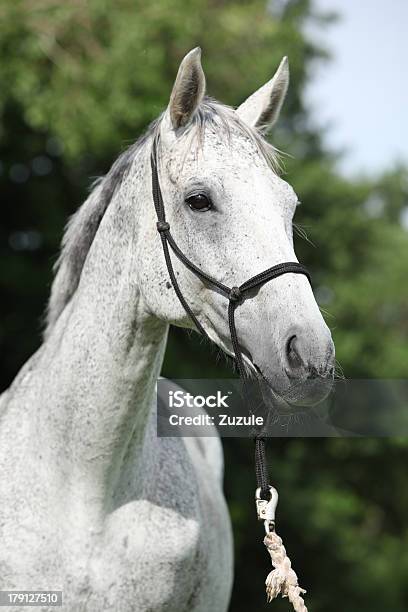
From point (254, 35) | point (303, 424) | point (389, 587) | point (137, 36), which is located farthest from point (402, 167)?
point (303, 424)

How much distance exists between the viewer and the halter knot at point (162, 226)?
2.54 meters

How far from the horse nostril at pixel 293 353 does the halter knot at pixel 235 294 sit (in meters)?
0.23

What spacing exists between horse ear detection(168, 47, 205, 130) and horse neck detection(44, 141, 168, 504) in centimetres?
22

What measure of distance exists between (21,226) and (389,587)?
470 inches

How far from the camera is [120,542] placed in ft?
8.95

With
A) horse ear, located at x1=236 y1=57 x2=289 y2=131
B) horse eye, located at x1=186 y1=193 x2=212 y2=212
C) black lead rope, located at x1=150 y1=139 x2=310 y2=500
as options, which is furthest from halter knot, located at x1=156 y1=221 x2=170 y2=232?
horse ear, located at x1=236 y1=57 x2=289 y2=131

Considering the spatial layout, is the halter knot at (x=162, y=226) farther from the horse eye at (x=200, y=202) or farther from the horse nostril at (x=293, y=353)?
the horse nostril at (x=293, y=353)

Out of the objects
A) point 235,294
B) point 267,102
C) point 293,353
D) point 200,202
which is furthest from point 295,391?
point 267,102

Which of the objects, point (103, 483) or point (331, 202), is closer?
point (103, 483)

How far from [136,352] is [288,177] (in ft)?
36.4

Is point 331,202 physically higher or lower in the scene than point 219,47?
higher

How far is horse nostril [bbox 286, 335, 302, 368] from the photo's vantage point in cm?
215

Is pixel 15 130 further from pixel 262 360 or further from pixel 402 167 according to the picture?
pixel 402 167

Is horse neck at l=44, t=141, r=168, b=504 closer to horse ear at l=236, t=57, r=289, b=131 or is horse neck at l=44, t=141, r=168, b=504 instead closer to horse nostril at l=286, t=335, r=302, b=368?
horse ear at l=236, t=57, r=289, b=131
